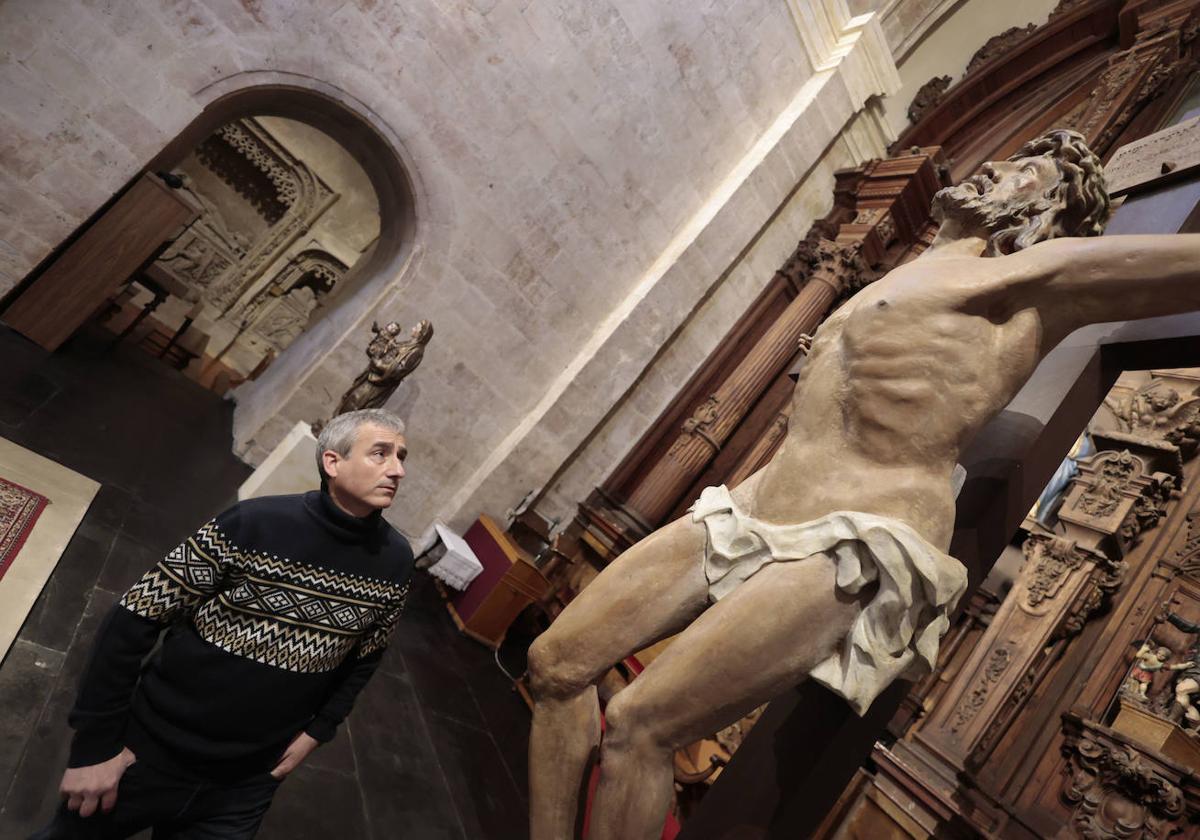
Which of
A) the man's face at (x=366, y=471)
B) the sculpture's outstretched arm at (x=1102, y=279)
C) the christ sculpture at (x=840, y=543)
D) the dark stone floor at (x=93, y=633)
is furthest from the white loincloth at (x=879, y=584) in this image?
the dark stone floor at (x=93, y=633)

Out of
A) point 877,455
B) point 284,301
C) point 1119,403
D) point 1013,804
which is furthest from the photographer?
point 284,301

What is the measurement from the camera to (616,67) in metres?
6.25

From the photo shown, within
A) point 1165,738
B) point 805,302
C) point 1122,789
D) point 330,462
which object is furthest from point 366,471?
point 805,302

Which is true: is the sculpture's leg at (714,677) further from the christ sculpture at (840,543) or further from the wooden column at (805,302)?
the wooden column at (805,302)

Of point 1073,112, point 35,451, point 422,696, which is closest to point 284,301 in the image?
point 35,451

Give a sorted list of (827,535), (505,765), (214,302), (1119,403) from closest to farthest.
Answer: (827,535) → (505,765) → (1119,403) → (214,302)

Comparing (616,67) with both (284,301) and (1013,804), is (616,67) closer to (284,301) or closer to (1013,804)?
(1013,804)

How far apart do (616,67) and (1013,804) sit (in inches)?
269

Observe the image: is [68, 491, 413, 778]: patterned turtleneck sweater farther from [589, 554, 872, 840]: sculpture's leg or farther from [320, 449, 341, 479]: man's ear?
[589, 554, 872, 840]: sculpture's leg

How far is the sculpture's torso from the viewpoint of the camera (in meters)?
1.51

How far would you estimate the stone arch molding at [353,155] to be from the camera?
16.8 ft

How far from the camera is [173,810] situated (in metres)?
1.43

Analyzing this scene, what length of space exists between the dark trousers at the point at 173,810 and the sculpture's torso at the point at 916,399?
1.46m

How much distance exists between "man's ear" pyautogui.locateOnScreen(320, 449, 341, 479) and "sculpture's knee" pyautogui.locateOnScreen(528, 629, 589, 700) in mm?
670
